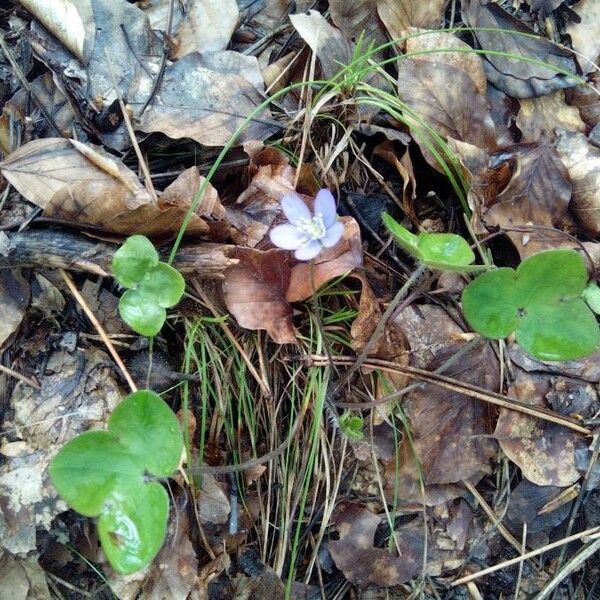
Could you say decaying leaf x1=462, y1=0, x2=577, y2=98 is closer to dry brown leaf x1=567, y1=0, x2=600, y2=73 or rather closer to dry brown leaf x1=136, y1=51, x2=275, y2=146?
dry brown leaf x1=567, y1=0, x2=600, y2=73

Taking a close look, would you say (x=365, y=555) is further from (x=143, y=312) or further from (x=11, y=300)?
(x=11, y=300)

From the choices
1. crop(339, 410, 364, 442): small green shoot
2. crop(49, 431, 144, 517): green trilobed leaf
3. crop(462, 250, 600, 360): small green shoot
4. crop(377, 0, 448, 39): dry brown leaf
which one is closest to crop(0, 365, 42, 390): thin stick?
crop(49, 431, 144, 517): green trilobed leaf

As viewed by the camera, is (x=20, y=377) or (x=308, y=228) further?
(x=20, y=377)

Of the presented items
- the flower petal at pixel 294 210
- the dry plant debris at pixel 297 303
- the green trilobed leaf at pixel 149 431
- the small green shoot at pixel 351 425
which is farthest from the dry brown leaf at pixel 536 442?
the green trilobed leaf at pixel 149 431

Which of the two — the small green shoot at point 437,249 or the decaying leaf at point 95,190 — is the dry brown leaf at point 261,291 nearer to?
the decaying leaf at point 95,190

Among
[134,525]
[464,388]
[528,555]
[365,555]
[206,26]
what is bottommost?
[528,555]

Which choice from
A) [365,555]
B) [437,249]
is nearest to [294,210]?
[437,249]
